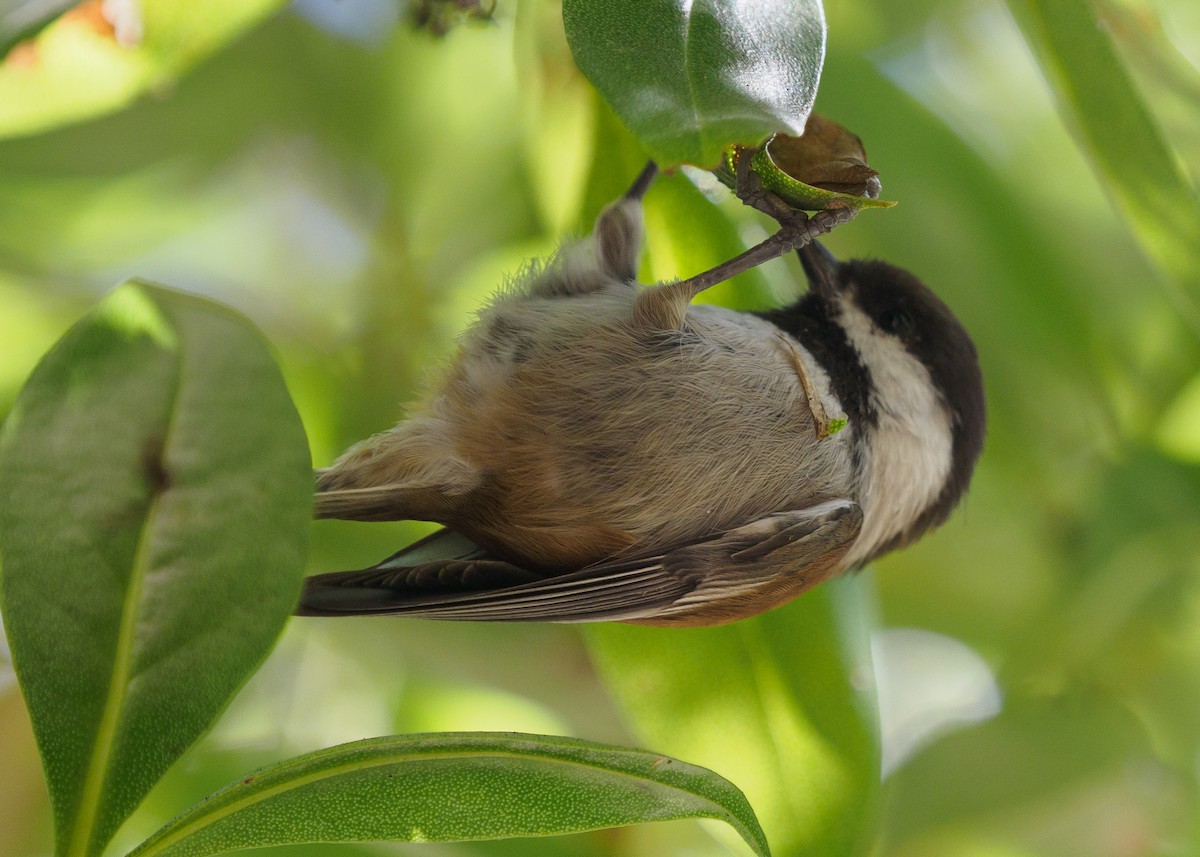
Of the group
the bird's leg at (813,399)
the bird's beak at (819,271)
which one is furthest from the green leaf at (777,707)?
the bird's beak at (819,271)

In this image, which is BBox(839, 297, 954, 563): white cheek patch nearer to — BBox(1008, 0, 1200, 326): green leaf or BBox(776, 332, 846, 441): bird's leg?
BBox(776, 332, 846, 441): bird's leg

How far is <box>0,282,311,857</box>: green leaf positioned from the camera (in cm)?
67

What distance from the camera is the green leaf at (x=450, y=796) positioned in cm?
69

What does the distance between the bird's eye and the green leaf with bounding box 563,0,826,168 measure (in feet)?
1.87

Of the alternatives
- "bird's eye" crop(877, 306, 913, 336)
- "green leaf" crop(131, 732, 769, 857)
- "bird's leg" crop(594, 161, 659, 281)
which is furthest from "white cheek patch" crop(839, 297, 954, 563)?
"green leaf" crop(131, 732, 769, 857)

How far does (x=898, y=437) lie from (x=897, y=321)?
15 cm

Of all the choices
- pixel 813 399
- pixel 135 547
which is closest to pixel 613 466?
pixel 813 399

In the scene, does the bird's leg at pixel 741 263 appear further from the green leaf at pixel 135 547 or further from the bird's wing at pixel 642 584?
the green leaf at pixel 135 547

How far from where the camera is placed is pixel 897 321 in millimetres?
1187

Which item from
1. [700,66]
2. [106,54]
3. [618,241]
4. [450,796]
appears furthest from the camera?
[618,241]

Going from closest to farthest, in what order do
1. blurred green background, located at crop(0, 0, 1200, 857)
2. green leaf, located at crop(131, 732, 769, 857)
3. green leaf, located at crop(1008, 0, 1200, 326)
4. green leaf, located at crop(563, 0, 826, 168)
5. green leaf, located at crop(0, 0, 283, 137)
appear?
green leaf, located at crop(563, 0, 826, 168) → green leaf, located at crop(131, 732, 769, 857) → green leaf, located at crop(0, 0, 283, 137) → green leaf, located at crop(1008, 0, 1200, 326) → blurred green background, located at crop(0, 0, 1200, 857)

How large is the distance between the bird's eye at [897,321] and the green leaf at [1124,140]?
257mm

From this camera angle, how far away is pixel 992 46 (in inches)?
64.3

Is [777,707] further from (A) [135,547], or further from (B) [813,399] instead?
(A) [135,547]
